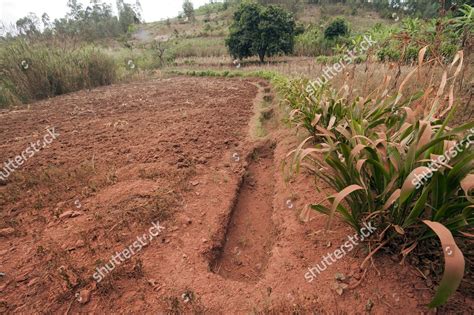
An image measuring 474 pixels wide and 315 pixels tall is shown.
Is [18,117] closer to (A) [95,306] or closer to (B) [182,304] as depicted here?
(A) [95,306]

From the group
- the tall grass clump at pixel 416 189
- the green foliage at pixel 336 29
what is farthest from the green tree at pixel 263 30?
the tall grass clump at pixel 416 189

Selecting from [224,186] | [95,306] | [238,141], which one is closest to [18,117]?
[238,141]

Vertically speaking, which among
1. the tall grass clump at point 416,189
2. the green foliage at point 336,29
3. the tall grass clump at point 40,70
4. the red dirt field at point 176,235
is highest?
the green foliage at point 336,29

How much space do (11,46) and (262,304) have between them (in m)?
10.7

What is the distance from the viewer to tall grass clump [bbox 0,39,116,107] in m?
7.61

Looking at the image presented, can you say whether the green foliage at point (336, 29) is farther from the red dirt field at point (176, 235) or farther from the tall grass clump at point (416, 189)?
the tall grass clump at point (416, 189)

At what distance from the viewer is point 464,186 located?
1.07 metres

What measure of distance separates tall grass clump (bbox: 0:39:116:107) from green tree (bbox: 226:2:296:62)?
9748 mm

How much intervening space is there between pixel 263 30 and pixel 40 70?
12.3 meters

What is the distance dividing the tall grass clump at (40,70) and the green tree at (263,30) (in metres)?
9.75

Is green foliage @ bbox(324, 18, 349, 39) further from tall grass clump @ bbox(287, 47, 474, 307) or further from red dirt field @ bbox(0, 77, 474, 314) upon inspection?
tall grass clump @ bbox(287, 47, 474, 307)

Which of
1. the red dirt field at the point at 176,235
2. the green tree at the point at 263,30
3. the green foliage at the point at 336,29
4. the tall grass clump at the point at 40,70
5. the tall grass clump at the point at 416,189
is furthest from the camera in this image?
the green foliage at the point at 336,29

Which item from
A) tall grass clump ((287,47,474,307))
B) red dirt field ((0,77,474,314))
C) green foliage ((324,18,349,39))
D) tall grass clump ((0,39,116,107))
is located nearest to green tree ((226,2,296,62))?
green foliage ((324,18,349,39))

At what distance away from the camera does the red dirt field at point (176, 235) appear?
1.44 metres
